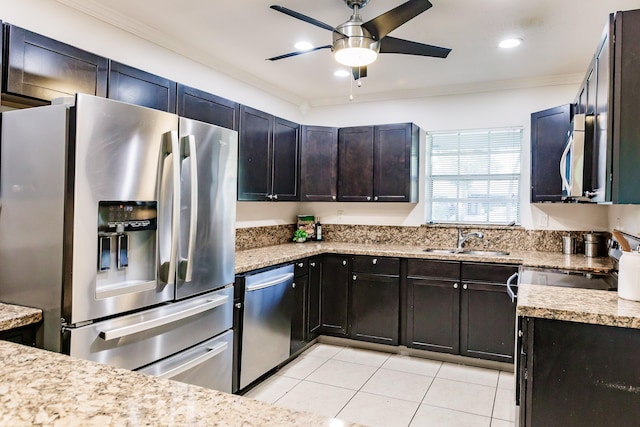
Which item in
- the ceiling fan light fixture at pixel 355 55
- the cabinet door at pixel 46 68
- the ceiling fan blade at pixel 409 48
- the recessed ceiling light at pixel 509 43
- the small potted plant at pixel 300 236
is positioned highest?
the recessed ceiling light at pixel 509 43

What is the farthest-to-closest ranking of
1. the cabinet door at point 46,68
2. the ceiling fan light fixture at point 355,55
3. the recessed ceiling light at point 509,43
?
the recessed ceiling light at point 509,43
the ceiling fan light fixture at point 355,55
the cabinet door at point 46,68

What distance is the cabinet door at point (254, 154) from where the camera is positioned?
344 centimetres

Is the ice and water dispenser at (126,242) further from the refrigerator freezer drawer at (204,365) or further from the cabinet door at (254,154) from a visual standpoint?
the cabinet door at (254,154)

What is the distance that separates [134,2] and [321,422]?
2.68 m

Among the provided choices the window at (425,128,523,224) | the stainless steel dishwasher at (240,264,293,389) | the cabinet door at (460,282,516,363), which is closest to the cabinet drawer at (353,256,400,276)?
→ the cabinet door at (460,282,516,363)

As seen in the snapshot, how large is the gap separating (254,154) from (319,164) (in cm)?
98

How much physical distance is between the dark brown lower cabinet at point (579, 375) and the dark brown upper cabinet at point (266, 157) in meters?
2.35

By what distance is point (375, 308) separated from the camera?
12.8 feet

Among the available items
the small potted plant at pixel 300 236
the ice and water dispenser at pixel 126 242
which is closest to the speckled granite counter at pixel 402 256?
the small potted plant at pixel 300 236

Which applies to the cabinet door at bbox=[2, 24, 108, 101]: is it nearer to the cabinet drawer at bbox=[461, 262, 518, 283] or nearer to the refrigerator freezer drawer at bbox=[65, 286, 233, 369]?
the refrigerator freezer drawer at bbox=[65, 286, 233, 369]

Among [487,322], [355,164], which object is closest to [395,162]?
[355,164]

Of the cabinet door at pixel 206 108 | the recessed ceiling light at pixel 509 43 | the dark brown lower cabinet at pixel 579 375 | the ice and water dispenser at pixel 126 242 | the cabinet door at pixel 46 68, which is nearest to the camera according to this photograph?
the dark brown lower cabinet at pixel 579 375

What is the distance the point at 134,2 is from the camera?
2590 mm

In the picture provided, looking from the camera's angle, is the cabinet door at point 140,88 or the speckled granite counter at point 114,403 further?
the cabinet door at point 140,88
